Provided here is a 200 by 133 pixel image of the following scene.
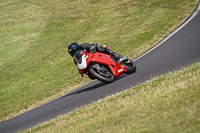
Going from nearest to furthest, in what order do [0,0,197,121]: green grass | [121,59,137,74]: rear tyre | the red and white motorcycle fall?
the red and white motorcycle, [121,59,137,74]: rear tyre, [0,0,197,121]: green grass

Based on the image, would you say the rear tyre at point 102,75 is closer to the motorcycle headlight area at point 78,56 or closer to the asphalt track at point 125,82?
the asphalt track at point 125,82

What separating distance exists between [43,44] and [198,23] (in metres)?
12.3

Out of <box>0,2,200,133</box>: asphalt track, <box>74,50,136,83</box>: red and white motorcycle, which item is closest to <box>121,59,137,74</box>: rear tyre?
<box>0,2,200,133</box>: asphalt track

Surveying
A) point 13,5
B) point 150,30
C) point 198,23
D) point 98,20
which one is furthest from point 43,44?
point 13,5

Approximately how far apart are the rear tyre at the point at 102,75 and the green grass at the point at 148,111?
166 centimetres

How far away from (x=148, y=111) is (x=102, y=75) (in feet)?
13.5

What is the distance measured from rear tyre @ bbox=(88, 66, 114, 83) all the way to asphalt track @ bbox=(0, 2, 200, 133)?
0.24 m

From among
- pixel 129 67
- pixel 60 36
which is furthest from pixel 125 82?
pixel 60 36

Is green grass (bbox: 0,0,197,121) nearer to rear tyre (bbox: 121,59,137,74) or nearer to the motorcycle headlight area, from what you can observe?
rear tyre (bbox: 121,59,137,74)

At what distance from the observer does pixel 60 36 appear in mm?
23375

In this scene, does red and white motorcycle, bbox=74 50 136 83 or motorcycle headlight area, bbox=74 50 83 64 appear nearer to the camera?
red and white motorcycle, bbox=74 50 136 83

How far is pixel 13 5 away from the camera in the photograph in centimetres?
3831

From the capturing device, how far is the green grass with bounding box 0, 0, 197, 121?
1368 cm

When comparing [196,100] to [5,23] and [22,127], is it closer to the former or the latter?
[22,127]
